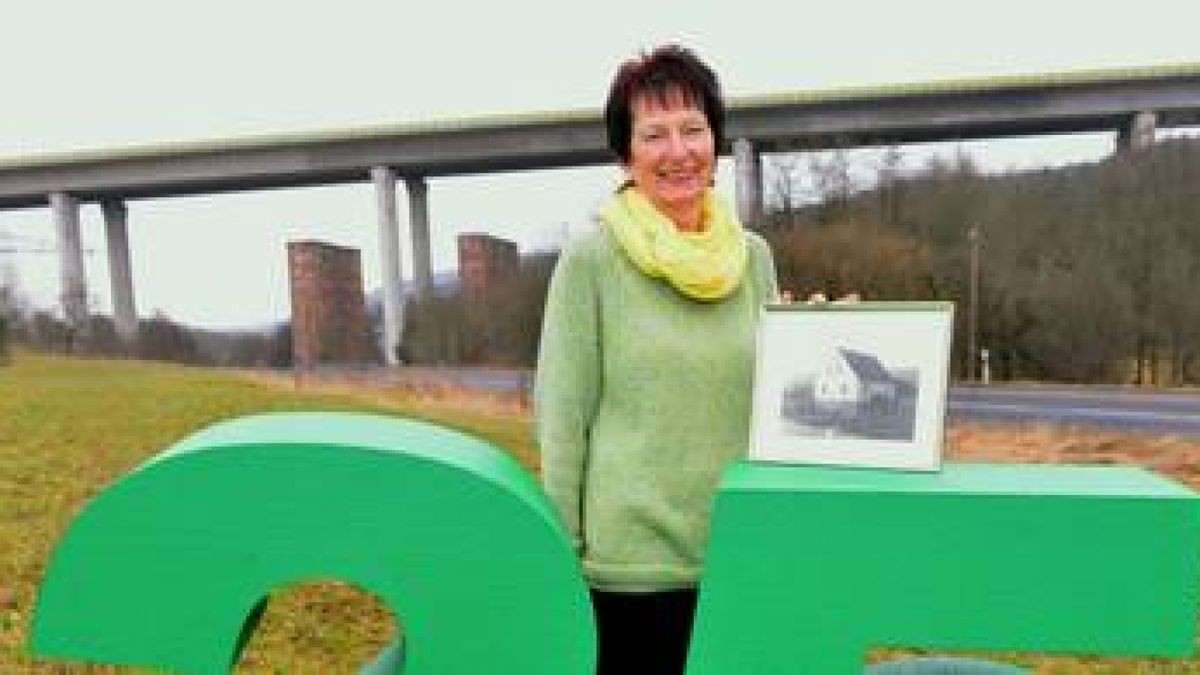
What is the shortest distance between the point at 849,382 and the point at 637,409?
0.38 metres

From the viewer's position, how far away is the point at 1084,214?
23406mm

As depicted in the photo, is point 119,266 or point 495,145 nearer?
point 495,145

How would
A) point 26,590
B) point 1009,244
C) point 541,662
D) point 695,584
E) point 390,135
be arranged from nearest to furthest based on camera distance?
point 541,662, point 695,584, point 26,590, point 1009,244, point 390,135

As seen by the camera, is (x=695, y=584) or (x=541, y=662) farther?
(x=695, y=584)

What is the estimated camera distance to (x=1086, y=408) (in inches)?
600

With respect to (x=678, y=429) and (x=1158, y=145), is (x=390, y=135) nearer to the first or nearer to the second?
(x=1158, y=145)

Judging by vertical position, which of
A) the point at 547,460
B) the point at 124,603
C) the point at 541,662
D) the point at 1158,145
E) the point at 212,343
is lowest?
the point at 212,343

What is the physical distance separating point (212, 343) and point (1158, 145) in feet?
106

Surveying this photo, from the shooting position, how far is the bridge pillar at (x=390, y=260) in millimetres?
29938

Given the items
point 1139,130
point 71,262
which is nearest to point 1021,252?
point 1139,130

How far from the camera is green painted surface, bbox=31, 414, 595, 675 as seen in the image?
178 cm

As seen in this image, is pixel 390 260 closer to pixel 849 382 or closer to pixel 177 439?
pixel 177 439

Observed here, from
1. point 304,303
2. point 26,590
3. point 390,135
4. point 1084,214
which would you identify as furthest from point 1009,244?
point 26,590

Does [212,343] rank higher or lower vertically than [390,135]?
lower
